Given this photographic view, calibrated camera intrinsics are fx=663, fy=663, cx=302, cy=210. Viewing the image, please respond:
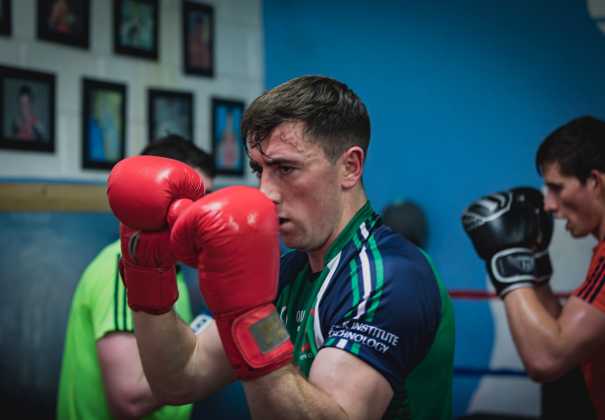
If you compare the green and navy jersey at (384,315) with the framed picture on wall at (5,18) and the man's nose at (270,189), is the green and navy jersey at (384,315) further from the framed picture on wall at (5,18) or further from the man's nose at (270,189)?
the framed picture on wall at (5,18)

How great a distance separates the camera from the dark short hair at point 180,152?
7.08ft

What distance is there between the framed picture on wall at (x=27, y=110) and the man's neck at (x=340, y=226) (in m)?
1.60

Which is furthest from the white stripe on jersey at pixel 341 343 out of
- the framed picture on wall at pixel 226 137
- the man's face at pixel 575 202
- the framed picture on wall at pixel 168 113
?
the framed picture on wall at pixel 226 137

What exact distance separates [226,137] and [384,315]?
220 centimetres

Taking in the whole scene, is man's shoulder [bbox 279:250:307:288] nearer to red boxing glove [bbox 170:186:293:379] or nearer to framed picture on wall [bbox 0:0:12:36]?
red boxing glove [bbox 170:186:293:379]

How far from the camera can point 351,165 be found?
1.49 m

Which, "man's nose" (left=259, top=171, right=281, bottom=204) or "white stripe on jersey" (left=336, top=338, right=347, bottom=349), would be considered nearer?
"white stripe on jersey" (left=336, top=338, right=347, bottom=349)

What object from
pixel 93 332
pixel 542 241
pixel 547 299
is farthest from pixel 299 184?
pixel 547 299

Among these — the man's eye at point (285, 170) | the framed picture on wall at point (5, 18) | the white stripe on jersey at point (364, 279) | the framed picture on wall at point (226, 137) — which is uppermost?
the framed picture on wall at point (5, 18)

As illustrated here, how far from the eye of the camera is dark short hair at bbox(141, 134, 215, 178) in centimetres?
216

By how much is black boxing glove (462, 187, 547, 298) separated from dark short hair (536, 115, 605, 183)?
19cm

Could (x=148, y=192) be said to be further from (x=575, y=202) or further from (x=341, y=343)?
(x=575, y=202)

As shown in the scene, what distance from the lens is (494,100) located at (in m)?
3.10

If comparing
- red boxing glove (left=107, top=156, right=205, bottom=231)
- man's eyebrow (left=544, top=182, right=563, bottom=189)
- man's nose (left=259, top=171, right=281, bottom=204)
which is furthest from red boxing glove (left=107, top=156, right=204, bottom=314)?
man's eyebrow (left=544, top=182, right=563, bottom=189)
